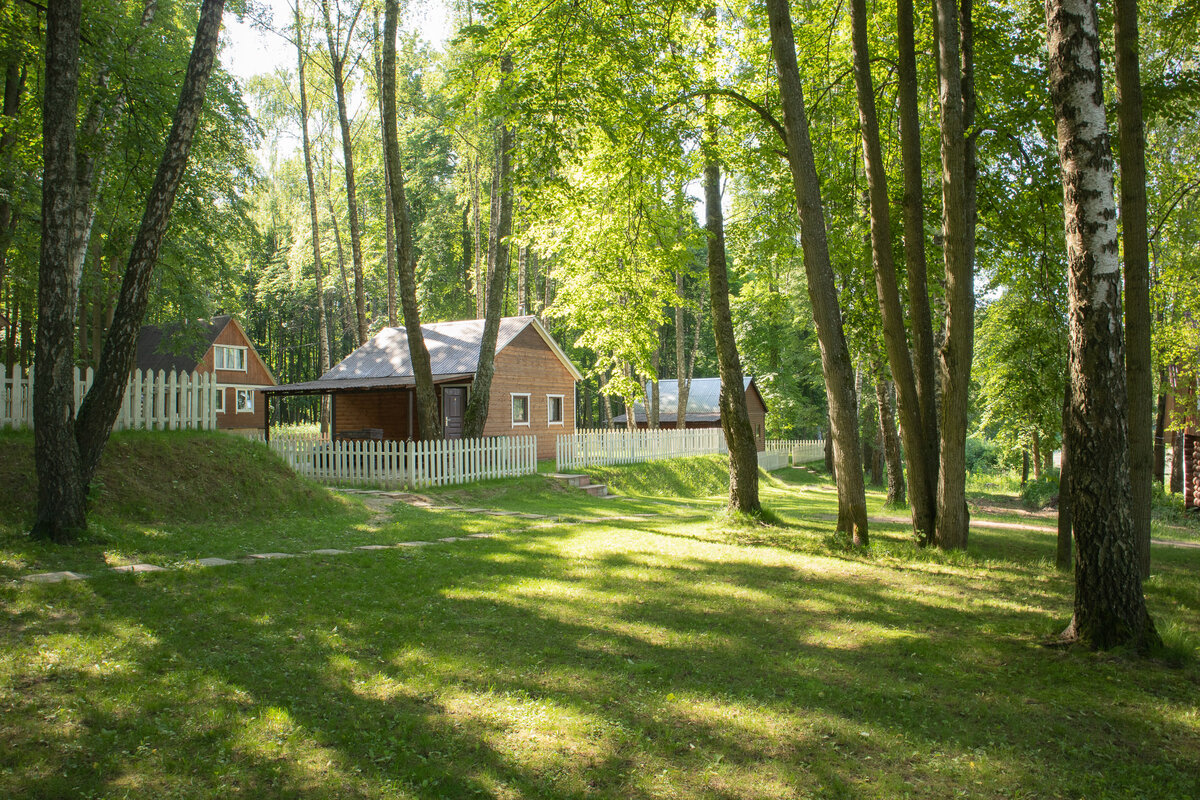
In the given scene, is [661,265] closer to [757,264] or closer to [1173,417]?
[757,264]

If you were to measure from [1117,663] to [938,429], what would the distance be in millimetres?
5360

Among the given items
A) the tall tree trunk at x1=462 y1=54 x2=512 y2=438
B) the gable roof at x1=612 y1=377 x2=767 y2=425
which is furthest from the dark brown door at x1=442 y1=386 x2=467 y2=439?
the gable roof at x1=612 y1=377 x2=767 y2=425

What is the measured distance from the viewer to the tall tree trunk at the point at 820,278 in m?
8.95

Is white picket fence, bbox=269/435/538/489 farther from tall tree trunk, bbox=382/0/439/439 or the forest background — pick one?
the forest background

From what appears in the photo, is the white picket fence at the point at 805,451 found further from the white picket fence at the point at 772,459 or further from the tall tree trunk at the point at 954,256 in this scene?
the tall tree trunk at the point at 954,256

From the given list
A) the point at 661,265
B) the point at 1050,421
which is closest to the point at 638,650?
the point at 1050,421

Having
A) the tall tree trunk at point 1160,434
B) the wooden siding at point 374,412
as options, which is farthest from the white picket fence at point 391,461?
the tall tree trunk at point 1160,434

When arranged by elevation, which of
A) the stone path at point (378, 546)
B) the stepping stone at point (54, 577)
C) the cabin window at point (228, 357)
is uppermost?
the cabin window at point (228, 357)

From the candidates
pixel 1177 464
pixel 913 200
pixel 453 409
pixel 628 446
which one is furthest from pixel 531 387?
pixel 1177 464

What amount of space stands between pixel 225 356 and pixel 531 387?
2224 centimetres

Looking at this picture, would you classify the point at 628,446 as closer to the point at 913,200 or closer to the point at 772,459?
the point at 772,459

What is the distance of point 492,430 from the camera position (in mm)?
24062

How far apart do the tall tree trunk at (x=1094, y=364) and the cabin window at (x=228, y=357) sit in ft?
132

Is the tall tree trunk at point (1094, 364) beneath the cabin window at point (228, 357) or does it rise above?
beneath
